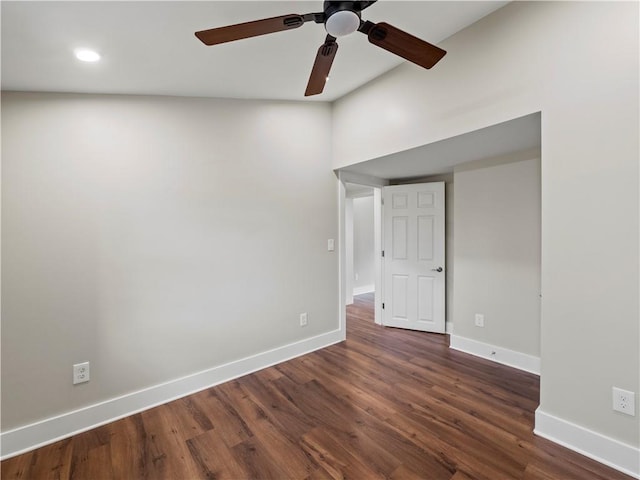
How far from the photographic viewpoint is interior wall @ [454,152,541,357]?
9.04ft

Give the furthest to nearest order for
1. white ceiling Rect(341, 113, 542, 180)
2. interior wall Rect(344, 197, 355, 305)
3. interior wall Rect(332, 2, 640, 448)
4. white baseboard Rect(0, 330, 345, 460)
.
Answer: interior wall Rect(344, 197, 355, 305), white ceiling Rect(341, 113, 542, 180), white baseboard Rect(0, 330, 345, 460), interior wall Rect(332, 2, 640, 448)

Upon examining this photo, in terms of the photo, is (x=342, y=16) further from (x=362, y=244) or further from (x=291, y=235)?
(x=362, y=244)

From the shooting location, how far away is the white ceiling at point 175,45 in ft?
4.68

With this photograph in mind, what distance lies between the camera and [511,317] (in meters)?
2.89

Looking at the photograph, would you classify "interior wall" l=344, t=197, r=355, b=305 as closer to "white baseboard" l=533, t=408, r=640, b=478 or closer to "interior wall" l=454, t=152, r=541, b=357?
"interior wall" l=454, t=152, r=541, b=357

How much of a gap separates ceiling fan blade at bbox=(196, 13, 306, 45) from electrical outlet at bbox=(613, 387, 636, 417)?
2481mm

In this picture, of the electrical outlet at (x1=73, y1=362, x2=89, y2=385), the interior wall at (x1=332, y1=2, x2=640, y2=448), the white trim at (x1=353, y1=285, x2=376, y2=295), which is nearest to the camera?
the interior wall at (x1=332, y1=2, x2=640, y2=448)

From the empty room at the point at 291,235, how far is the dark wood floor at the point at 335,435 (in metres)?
0.02

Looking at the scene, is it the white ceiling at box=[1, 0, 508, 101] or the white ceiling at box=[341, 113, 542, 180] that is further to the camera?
the white ceiling at box=[341, 113, 542, 180]

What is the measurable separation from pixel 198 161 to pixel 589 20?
2.71 meters

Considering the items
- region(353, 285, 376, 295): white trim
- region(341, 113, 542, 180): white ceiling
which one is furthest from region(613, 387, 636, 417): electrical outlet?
region(353, 285, 376, 295): white trim

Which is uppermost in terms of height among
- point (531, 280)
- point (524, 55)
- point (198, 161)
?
point (524, 55)

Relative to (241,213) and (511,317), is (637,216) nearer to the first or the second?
(511,317)

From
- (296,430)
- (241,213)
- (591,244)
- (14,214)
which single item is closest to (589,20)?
(591,244)
